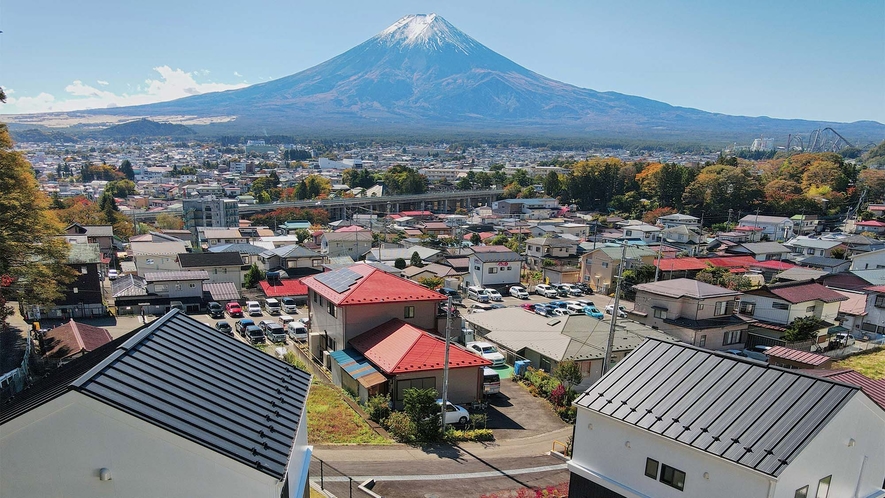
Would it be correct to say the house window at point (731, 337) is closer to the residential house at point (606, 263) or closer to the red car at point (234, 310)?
the residential house at point (606, 263)

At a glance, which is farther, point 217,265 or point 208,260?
point 208,260

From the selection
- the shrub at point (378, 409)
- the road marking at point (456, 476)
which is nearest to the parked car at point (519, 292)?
the shrub at point (378, 409)

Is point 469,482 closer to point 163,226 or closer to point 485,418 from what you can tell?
point 485,418

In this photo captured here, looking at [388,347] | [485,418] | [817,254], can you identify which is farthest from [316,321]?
[817,254]

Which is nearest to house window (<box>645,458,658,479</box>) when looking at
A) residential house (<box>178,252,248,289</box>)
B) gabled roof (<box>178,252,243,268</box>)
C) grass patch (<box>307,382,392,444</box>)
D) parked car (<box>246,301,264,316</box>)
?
grass patch (<box>307,382,392,444</box>)

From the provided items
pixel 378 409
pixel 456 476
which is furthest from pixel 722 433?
pixel 378 409

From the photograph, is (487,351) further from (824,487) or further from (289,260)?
(289,260)
